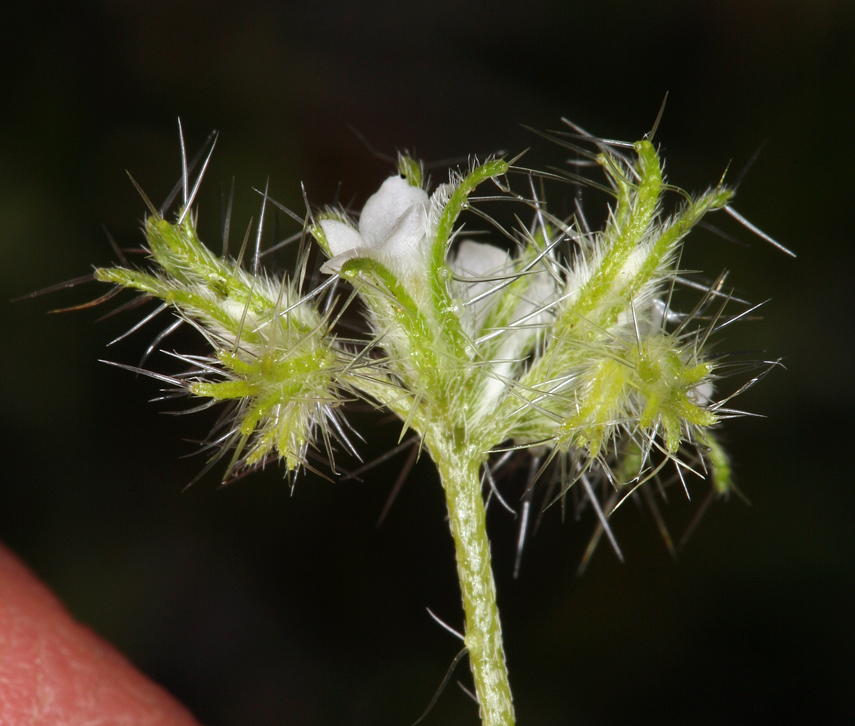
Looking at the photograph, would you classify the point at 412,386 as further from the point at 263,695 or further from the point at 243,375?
the point at 263,695

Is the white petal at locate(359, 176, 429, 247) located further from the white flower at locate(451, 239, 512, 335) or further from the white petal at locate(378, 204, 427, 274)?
the white flower at locate(451, 239, 512, 335)

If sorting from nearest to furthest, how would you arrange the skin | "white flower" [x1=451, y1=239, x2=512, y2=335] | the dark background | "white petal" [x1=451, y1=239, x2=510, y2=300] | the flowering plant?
the flowering plant, "white flower" [x1=451, y1=239, x2=512, y2=335], "white petal" [x1=451, y1=239, x2=510, y2=300], the skin, the dark background

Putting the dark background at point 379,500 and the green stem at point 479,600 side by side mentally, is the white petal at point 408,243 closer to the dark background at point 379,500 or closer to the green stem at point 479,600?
the green stem at point 479,600

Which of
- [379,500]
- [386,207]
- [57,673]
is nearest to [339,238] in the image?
[386,207]

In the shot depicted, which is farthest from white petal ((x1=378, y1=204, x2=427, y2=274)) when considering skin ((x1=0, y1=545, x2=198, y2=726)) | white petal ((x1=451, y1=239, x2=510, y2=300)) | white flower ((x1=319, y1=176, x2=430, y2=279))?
skin ((x1=0, y1=545, x2=198, y2=726))

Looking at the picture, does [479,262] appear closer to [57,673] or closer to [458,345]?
[458,345]

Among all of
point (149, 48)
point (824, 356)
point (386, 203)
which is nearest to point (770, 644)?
point (824, 356)
